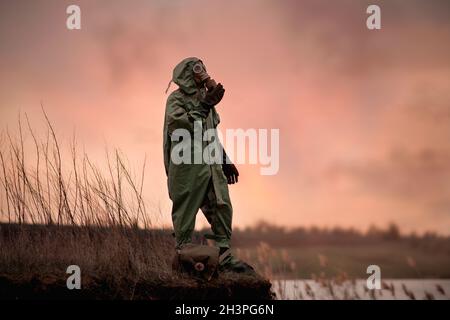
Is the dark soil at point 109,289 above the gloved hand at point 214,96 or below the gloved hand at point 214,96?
below

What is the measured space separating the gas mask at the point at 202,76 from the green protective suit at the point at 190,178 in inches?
1.9

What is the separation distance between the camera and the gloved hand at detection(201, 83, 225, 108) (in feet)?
23.6

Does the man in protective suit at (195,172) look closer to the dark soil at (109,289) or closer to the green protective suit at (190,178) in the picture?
the green protective suit at (190,178)

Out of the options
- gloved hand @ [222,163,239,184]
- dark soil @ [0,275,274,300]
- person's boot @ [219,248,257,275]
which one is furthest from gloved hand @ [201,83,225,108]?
dark soil @ [0,275,274,300]

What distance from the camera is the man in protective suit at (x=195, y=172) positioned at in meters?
7.04

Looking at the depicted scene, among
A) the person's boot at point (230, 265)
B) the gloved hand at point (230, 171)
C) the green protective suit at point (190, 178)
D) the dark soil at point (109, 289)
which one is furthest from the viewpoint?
the gloved hand at point (230, 171)

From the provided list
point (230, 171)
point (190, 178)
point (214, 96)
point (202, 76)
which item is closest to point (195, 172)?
point (190, 178)

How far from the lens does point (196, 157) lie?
7078 mm

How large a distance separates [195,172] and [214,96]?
65cm

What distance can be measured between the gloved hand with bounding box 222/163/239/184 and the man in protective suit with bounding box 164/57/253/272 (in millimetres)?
92

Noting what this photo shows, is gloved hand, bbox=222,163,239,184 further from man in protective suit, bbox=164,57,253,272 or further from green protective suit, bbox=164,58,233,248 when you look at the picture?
green protective suit, bbox=164,58,233,248

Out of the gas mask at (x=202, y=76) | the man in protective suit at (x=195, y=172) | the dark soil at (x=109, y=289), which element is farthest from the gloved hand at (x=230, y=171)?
the dark soil at (x=109, y=289)
